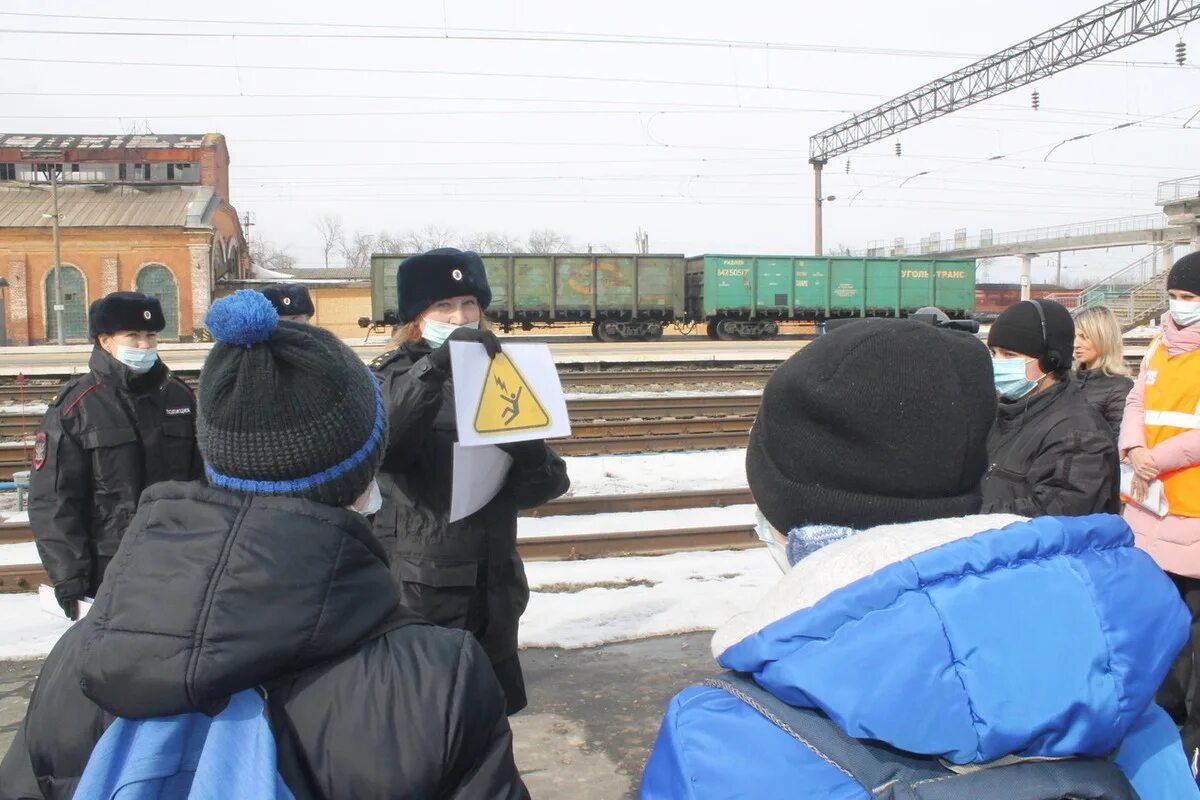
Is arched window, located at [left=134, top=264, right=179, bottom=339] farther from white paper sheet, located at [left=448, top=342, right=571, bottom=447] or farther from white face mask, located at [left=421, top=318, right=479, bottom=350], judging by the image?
white paper sheet, located at [left=448, top=342, right=571, bottom=447]

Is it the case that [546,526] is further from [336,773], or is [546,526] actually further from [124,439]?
[336,773]

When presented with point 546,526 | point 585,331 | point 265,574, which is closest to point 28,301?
point 585,331

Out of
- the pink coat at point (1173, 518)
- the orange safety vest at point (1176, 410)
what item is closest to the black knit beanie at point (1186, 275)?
the pink coat at point (1173, 518)

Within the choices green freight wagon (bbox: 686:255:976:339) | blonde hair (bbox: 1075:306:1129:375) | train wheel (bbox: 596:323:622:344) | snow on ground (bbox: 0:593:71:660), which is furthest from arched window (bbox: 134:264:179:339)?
→ blonde hair (bbox: 1075:306:1129:375)

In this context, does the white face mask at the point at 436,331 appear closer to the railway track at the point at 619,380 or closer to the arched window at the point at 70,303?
the railway track at the point at 619,380

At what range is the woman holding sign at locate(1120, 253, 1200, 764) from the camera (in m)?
3.52

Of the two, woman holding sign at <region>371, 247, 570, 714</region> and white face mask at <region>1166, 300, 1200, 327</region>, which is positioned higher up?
white face mask at <region>1166, 300, 1200, 327</region>

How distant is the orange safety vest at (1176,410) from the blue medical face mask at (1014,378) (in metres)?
0.71

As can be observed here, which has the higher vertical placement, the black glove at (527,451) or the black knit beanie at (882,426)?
the black knit beanie at (882,426)

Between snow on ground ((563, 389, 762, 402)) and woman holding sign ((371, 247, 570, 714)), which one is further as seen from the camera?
snow on ground ((563, 389, 762, 402))

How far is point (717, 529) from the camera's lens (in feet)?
23.1

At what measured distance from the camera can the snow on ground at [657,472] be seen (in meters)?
8.91

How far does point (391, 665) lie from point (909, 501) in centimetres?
77

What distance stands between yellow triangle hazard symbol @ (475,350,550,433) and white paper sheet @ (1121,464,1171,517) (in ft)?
8.19
